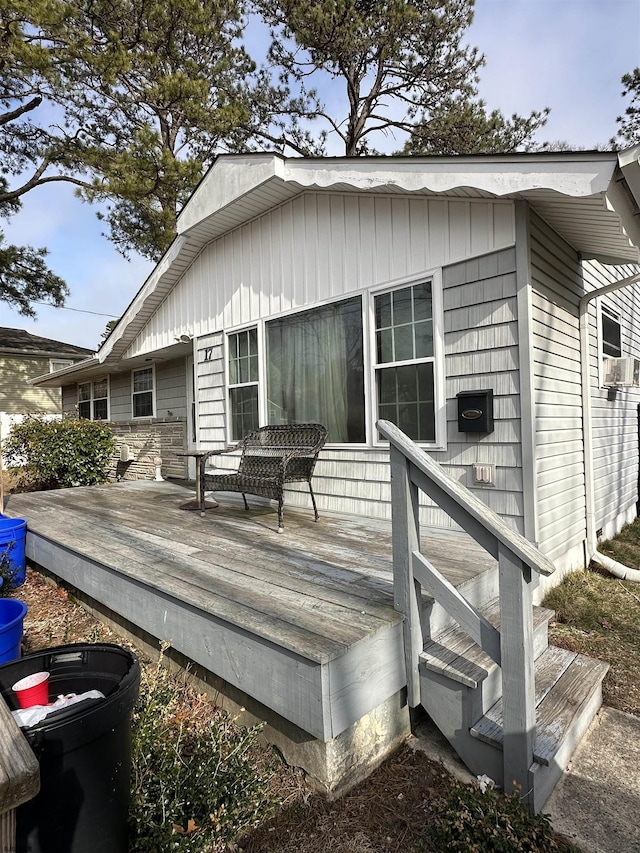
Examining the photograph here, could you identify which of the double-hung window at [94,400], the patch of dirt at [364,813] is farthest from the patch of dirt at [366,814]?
the double-hung window at [94,400]

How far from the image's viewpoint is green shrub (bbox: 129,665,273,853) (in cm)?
144

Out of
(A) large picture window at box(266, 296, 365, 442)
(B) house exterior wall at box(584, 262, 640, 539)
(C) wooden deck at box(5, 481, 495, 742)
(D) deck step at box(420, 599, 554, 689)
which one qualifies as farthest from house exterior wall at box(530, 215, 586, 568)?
(A) large picture window at box(266, 296, 365, 442)

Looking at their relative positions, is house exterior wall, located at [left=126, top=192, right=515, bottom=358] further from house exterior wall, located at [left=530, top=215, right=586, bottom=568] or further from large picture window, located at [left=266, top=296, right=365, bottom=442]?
house exterior wall, located at [left=530, top=215, right=586, bottom=568]

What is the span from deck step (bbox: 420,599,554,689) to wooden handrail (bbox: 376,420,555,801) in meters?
0.09

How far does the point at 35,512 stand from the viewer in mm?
4672

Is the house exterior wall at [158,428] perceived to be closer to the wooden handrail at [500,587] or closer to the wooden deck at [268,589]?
the wooden deck at [268,589]

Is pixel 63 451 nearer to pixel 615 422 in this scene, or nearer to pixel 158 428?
pixel 158 428

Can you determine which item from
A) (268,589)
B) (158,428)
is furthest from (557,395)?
(158,428)

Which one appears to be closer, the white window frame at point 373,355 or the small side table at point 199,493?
the white window frame at point 373,355

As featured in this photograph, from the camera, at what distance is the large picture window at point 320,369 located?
14.0 feet

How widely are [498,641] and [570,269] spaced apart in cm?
328

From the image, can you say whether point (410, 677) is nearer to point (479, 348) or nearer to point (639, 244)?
point (479, 348)

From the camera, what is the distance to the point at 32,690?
1.40 metres

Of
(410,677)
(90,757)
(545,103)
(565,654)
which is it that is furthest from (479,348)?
(545,103)
